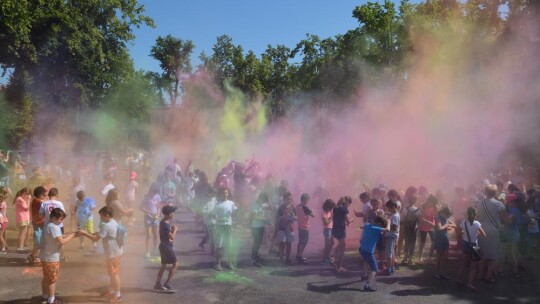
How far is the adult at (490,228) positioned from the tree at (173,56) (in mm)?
50716

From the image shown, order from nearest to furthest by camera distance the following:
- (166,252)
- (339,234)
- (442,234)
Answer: (166,252), (442,234), (339,234)

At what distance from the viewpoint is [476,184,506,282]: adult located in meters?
8.58

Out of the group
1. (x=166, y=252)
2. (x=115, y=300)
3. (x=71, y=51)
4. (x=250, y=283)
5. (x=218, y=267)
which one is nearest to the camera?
(x=115, y=300)

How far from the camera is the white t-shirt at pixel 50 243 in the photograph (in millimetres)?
6777

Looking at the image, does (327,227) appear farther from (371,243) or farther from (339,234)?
(371,243)

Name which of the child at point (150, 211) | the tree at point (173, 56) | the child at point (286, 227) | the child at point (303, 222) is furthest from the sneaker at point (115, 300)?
the tree at point (173, 56)

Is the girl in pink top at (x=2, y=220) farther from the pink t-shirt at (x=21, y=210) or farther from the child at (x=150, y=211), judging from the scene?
the child at (x=150, y=211)

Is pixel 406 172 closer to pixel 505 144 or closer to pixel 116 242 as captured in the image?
pixel 505 144

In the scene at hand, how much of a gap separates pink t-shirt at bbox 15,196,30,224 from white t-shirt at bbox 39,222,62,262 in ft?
12.5

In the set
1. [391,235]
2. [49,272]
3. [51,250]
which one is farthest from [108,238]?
[391,235]

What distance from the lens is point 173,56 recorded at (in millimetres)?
55719

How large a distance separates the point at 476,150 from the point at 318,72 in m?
20.1

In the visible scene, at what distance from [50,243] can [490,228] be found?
7969 millimetres

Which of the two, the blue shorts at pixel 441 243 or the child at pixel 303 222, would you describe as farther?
the child at pixel 303 222
